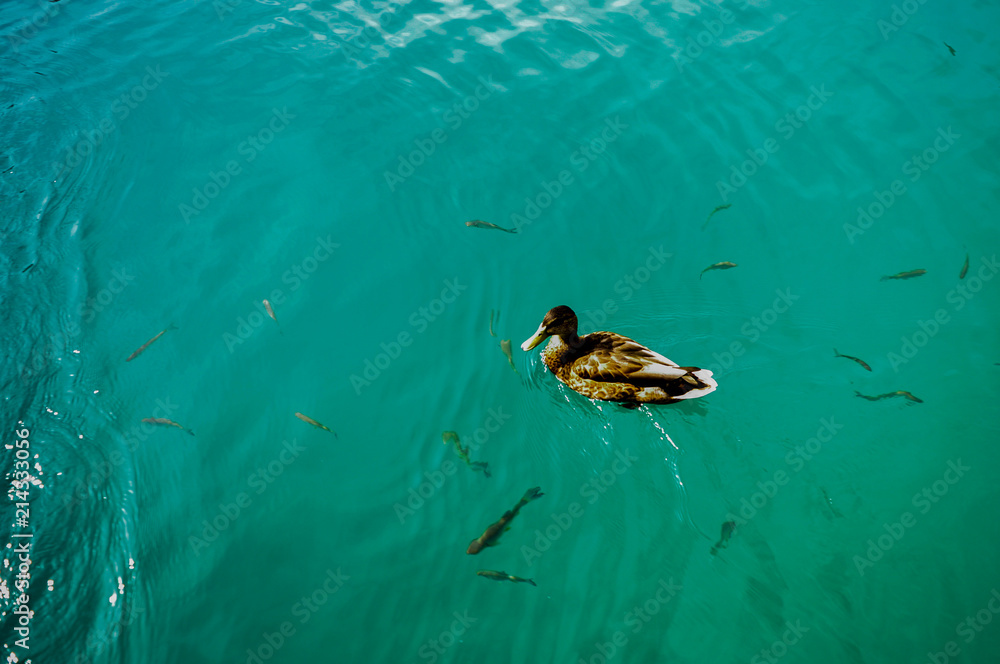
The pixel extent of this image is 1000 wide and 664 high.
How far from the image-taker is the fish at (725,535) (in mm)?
3697

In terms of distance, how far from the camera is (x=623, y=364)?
4156mm

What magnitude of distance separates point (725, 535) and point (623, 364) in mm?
1258

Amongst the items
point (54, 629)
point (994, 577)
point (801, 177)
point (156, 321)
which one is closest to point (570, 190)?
point (801, 177)

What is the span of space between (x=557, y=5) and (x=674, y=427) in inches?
250

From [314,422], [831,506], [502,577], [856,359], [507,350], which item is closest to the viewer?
[502,577]

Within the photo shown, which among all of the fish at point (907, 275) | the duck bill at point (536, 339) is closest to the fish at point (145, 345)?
the duck bill at point (536, 339)

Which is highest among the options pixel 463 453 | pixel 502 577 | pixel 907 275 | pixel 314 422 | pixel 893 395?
pixel 907 275

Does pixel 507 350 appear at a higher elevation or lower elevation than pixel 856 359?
lower

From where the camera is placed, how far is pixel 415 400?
14.5 feet

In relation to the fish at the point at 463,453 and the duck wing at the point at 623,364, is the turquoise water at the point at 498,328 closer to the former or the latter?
the fish at the point at 463,453

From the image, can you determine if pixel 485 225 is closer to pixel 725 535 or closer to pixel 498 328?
pixel 498 328

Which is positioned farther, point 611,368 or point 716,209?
point 716,209

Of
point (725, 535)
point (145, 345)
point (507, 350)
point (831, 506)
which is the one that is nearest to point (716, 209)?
point (507, 350)

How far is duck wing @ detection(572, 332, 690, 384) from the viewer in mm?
4051
